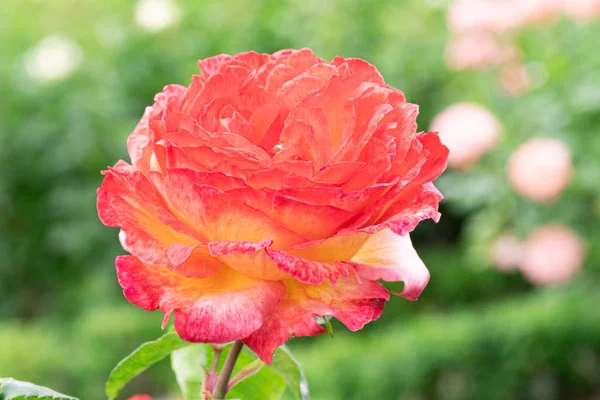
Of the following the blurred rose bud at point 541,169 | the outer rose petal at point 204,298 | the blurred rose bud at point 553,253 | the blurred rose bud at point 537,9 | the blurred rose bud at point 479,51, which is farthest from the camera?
the blurred rose bud at point 479,51

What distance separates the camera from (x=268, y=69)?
48 centimetres

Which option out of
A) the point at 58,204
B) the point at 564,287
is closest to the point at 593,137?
the point at 564,287

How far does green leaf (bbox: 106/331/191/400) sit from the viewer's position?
50cm

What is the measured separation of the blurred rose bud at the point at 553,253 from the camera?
2.86m

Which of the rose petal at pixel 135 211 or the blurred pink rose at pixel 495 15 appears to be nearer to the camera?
the rose petal at pixel 135 211

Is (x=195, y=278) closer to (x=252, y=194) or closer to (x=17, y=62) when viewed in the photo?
(x=252, y=194)

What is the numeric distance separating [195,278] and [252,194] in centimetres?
6

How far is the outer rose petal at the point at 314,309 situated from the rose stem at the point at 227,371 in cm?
4

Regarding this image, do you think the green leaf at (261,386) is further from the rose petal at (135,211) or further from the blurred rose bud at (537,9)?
the blurred rose bud at (537,9)

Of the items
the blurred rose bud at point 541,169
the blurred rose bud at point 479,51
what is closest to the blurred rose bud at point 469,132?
the blurred rose bud at point 541,169

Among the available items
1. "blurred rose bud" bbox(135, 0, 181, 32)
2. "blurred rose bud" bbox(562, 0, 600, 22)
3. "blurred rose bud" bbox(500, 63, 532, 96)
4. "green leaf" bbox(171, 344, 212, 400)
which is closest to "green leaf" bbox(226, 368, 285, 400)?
"green leaf" bbox(171, 344, 212, 400)

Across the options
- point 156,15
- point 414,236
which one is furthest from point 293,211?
point 414,236

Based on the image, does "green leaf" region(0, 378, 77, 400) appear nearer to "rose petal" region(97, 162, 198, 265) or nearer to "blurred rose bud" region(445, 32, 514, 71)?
"rose petal" region(97, 162, 198, 265)

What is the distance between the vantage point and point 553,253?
2.86 meters
